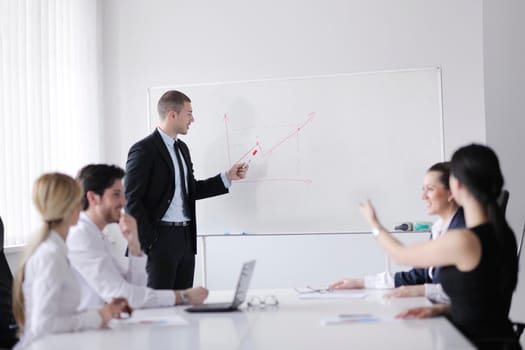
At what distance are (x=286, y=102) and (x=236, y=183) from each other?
706mm

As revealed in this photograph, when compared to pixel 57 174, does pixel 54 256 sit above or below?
below

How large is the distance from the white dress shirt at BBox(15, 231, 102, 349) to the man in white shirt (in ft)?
1.19

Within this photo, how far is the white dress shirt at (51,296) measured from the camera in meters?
2.13

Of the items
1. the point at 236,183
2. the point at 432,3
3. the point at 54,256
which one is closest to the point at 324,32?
the point at 432,3

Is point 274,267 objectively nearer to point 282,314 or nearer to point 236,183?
point 236,183

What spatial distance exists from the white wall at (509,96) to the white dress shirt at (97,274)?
2821 millimetres

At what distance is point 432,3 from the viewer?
191 inches

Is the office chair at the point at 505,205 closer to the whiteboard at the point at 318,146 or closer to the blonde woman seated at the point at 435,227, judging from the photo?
the blonde woman seated at the point at 435,227

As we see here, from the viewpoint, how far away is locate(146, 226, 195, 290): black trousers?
395 centimetres

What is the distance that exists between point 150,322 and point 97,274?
1.39 feet

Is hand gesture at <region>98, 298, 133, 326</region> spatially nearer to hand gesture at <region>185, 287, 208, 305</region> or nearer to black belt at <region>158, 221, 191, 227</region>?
hand gesture at <region>185, 287, 208, 305</region>

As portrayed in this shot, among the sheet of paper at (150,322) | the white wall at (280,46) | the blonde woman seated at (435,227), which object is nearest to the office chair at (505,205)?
the blonde woman seated at (435,227)

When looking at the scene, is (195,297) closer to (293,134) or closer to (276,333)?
(276,333)

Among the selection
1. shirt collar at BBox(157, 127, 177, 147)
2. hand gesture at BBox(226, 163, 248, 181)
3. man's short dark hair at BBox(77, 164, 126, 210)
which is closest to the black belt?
shirt collar at BBox(157, 127, 177, 147)
